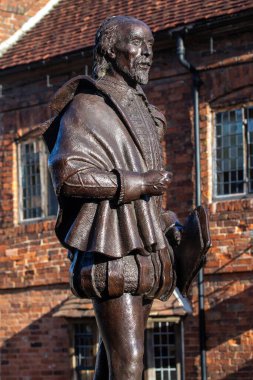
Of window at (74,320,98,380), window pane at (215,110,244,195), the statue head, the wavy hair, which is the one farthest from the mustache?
window at (74,320,98,380)

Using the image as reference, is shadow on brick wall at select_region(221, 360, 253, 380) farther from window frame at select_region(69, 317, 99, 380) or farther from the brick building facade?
window frame at select_region(69, 317, 99, 380)

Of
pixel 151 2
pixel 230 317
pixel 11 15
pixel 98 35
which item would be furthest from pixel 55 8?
pixel 98 35

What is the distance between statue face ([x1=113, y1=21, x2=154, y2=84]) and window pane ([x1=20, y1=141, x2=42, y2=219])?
47.4 feet

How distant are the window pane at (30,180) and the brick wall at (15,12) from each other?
224 centimetres

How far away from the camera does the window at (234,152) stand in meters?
19.4

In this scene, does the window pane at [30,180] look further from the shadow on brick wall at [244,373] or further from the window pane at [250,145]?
the shadow on brick wall at [244,373]

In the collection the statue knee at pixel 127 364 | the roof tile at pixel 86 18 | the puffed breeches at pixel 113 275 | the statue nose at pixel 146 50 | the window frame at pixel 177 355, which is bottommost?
the statue knee at pixel 127 364

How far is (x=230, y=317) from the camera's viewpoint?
19141mm

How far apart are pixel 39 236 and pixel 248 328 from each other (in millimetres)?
4416

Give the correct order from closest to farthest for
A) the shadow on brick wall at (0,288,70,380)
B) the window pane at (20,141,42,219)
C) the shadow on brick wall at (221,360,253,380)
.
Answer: the shadow on brick wall at (221,360,253,380) → the shadow on brick wall at (0,288,70,380) → the window pane at (20,141,42,219)

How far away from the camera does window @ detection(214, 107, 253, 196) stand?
19.4 meters

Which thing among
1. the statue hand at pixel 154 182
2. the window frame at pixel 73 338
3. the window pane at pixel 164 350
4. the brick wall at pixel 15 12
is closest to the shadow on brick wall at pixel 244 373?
the window pane at pixel 164 350

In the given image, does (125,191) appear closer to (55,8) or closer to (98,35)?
(98,35)

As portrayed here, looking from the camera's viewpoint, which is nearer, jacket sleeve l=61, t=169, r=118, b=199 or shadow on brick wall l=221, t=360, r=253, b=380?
jacket sleeve l=61, t=169, r=118, b=199
